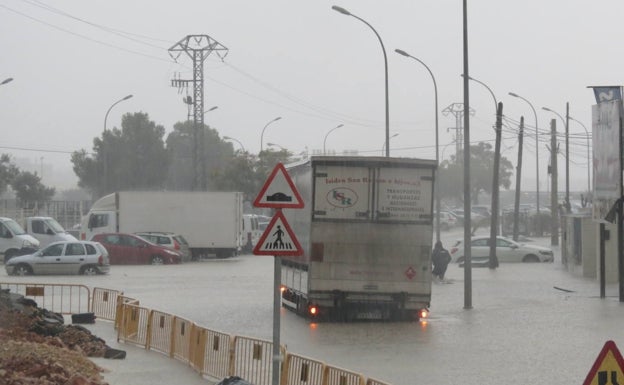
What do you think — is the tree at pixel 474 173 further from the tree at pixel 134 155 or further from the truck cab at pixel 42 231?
the truck cab at pixel 42 231

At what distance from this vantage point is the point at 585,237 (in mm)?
39094

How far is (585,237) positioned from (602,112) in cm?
986

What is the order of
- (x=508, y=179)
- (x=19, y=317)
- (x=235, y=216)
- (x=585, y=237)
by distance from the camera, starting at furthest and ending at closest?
(x=508, y=179) → (x=235, y=216) → (x=585, y=237) → (x=19, y=317)

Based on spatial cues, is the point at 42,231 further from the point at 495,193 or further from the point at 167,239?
the point at 495,193

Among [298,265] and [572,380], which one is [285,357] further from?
[298,265]

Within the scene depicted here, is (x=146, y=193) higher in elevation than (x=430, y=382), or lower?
higher

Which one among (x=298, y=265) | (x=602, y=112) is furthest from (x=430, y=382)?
(x=602, y=112)

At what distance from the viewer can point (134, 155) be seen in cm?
9319

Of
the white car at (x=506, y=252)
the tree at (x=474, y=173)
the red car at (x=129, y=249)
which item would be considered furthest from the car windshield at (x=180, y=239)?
the tree at (x=474, y=173)

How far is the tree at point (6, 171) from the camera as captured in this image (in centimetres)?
8000

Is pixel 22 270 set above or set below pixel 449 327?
above

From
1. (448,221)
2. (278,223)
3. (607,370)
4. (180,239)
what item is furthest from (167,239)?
(448,221)

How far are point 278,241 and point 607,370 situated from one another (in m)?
5.30

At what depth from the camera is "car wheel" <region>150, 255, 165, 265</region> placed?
4759cm
